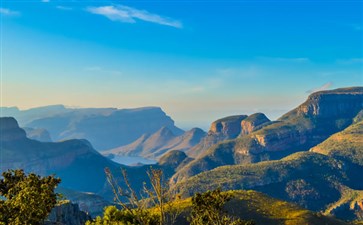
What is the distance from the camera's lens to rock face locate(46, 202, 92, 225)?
377 ft

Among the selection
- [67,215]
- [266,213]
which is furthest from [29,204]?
[266,213]

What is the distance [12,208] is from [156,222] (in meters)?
27.9

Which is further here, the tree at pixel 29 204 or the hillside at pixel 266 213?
the hillside at pixel 266 213

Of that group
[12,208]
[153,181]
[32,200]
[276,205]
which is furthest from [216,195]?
[276,205]

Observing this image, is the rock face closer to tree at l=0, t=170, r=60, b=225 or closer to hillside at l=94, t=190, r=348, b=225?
hillside at l=94, t=190, r=348, b=225

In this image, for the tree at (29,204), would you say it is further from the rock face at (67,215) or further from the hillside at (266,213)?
the hillside at (266,213)

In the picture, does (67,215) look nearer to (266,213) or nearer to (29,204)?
Answer: (29,204)

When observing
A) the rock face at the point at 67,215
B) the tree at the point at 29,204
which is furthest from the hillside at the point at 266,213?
the tree at the point at 29,204

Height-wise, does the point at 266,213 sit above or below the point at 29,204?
below

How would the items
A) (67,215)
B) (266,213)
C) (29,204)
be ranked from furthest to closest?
1. (266,213)
2. (67,215)
3. (29,204)

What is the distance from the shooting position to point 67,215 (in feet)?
392

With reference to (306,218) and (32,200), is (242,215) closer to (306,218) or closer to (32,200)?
(306,218)

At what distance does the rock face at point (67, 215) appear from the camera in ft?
377

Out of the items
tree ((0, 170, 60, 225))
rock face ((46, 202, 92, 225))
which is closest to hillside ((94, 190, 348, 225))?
rock face ((46, 202, 92, 225))
